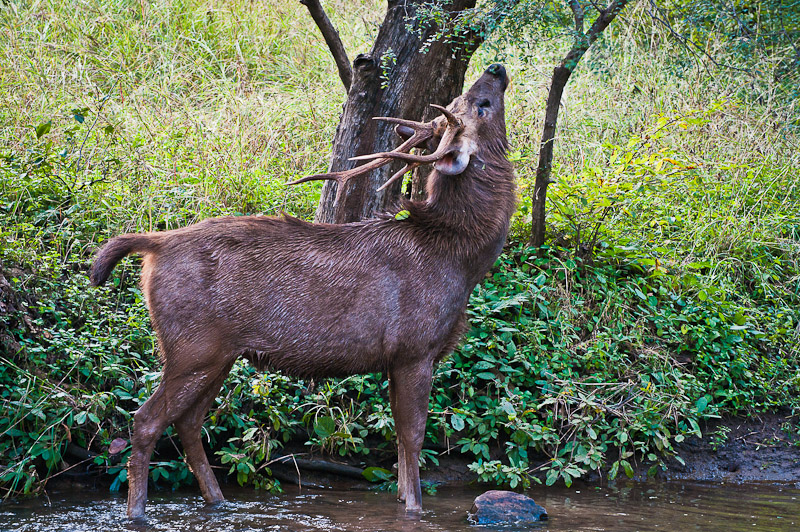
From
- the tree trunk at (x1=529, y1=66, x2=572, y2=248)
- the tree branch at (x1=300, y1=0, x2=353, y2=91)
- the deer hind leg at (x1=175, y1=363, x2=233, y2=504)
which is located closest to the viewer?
the deer hind leg at (x1=175, y1=363, x2=233, y2=504)

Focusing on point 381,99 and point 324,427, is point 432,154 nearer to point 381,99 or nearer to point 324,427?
point 381,99

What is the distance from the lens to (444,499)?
5.02m

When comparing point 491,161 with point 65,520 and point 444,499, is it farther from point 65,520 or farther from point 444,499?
point 65,520

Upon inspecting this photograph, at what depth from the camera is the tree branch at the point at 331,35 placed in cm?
639

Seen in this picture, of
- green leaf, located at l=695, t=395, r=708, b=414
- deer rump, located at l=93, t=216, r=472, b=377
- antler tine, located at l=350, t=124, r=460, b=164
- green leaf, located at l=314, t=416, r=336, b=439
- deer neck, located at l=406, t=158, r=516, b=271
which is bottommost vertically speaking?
green leaf, located at l=314, t=416, r=336, b=439

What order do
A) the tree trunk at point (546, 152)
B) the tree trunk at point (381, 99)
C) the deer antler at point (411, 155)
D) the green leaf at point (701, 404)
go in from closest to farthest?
the deer antler at point (411, 155)
the green leaf at point (701, 404)
the tree trunk at point (381, 99)
the tree trunk at point (546, 152)

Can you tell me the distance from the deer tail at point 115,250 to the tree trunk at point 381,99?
190 cm

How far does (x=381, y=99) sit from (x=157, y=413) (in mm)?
2984

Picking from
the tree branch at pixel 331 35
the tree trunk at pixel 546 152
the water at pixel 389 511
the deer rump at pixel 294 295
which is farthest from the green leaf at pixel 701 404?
the tree branch at pixel 331 35

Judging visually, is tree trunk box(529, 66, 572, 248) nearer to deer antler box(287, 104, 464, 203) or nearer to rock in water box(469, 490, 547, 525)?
deer antler box(287, 104, 464, 203)

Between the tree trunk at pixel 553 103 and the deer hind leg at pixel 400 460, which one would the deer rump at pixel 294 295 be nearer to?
the deer hind leg at pixel 400 460

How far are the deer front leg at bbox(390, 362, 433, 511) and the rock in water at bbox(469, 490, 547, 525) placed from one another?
345mm

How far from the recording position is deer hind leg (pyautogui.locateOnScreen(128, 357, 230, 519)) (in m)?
4.34

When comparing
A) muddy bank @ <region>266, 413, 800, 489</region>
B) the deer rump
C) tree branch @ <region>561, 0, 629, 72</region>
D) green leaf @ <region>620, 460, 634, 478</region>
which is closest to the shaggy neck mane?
the deer rump
